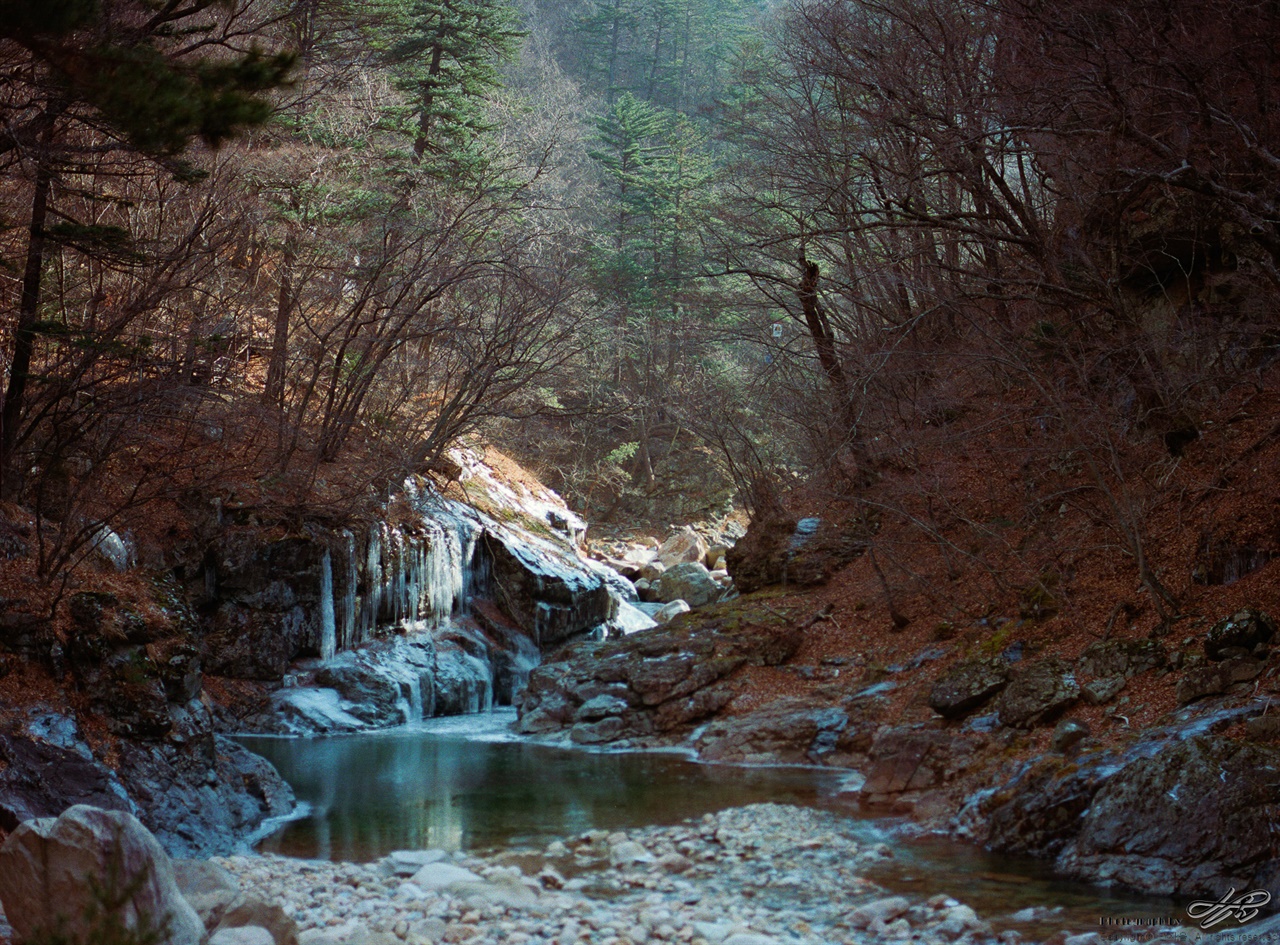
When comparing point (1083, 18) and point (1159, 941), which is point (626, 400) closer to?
point (1083, 18)

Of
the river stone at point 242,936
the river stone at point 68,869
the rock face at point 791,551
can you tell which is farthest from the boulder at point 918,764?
the river stone at point 68,869

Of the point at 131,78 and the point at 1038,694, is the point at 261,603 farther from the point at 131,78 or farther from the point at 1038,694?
the point at 131,78

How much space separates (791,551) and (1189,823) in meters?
9.46

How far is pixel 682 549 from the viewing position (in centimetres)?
2573

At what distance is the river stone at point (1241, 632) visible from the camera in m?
7.53

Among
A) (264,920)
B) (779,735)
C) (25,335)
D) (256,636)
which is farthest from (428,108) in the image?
(264,920)

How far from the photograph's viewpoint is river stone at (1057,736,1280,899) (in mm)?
5547

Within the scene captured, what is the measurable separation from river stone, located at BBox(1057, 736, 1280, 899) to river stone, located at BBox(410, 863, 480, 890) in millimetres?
3665

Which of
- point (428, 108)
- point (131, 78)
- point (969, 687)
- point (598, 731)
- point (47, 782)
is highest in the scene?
point (428, 108)

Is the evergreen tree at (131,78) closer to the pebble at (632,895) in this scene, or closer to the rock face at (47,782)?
the rock face at (47,782)

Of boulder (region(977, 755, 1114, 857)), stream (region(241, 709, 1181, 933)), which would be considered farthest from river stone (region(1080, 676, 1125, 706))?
stream (region(241, 709, 1181, 933))

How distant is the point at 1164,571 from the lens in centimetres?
937

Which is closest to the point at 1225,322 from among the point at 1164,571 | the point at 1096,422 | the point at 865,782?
the point at 1096,422
